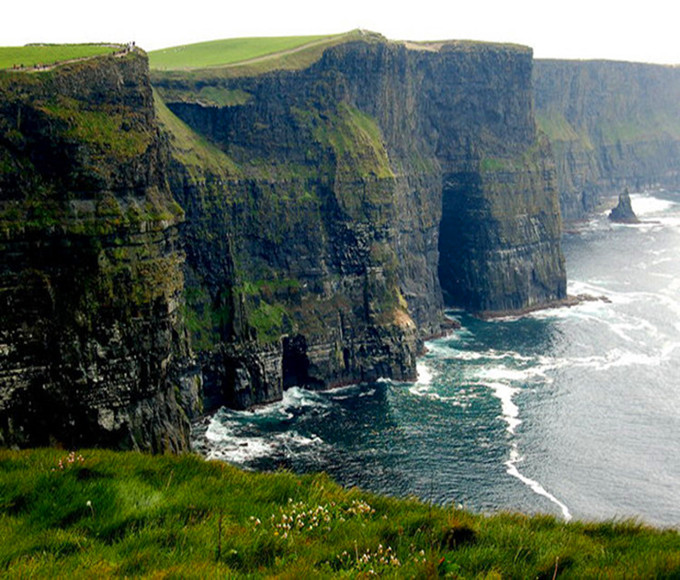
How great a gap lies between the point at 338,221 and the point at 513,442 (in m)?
34.9

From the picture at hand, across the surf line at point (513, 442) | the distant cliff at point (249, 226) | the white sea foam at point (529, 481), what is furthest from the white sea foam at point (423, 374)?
the white sea foam at point (529, 481)

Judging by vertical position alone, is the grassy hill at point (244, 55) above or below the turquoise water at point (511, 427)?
above

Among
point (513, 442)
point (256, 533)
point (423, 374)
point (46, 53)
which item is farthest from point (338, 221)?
point (256, 533)

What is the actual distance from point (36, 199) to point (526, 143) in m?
98.0

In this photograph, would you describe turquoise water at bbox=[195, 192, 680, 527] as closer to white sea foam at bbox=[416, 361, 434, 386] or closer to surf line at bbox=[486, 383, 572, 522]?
surf line at bbox=[486, 383, 572, 522]

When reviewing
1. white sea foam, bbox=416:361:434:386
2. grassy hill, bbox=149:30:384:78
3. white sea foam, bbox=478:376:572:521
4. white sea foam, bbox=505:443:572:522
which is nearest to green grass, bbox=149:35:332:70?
grassy hill, bbox=149:30:384:78

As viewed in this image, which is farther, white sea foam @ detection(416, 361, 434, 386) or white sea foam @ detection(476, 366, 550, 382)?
white sea foam @ detection(416, 361, 434, 386)

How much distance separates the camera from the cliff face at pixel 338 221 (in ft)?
263

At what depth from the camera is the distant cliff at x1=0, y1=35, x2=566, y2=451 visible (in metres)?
49.2

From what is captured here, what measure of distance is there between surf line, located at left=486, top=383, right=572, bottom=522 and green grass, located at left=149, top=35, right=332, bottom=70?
5450cm

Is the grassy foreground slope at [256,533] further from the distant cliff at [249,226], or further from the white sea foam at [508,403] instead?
the white sea foam at [508,403]

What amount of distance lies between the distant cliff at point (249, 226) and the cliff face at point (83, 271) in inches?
5.4

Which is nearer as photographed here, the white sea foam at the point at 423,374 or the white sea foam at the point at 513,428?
the white sea foam at the point at 513,428

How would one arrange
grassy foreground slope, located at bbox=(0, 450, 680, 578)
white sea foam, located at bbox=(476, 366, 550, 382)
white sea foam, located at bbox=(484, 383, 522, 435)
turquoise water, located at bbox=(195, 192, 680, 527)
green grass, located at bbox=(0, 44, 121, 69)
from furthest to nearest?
1. white sea foam, located at bbox=(476, 366, 550, 382)
2. white sea foam, located at bbox=(484, 383, 522, 435)
3. turquoise water, located at bbox=(195, 192, 680, 527)
4. green grass, located at bbox=(0, 44, 121, 69)
5. grassy foreground slope, located at bbox=(0, 450, 680, 578)
